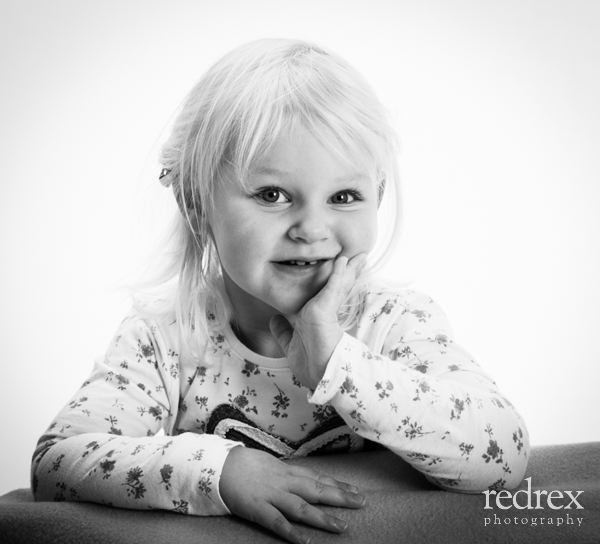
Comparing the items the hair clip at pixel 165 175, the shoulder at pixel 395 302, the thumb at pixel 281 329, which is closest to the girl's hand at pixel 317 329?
the thumb at pixel 281 329

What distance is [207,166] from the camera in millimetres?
1146

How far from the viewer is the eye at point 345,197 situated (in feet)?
3.59

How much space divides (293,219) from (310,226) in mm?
31

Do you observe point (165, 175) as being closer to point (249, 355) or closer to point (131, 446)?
point (249, 355)

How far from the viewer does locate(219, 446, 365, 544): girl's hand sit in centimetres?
83

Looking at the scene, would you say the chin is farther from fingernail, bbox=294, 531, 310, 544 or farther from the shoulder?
fingernail, bbox=294, 531, 310, 544

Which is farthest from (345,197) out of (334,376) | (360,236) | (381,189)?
(334,376)

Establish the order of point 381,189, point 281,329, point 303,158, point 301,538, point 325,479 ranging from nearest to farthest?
point 301,538, point 325,479, point 303,158, point 281,329, point 381,189

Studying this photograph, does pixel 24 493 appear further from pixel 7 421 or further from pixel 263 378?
pixel 7 421

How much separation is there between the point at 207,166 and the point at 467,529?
25.7 inches

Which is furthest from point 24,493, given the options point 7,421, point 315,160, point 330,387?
point 7,421

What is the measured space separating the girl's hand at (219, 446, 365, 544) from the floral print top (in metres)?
0.02

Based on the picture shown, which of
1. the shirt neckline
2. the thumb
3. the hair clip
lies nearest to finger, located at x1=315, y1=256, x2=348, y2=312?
the thumb

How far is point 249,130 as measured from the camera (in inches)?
41.7
